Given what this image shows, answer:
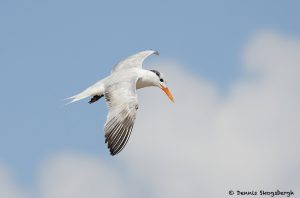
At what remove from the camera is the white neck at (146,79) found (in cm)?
1415

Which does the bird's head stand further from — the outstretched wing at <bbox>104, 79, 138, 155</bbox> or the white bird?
the outstretched wing at <bbox>104, 79, 138, 155</bbox>

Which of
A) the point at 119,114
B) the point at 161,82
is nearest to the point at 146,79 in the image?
the point at 161,82

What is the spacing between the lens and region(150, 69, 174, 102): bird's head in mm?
14689

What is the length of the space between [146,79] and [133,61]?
866mm

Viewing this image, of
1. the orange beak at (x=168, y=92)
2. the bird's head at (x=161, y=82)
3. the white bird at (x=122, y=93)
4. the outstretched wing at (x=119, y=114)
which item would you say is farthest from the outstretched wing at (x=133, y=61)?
the outstretched wing at (x=119, y=114)

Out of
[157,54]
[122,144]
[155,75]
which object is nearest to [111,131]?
[122,144]

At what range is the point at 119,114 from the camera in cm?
1194

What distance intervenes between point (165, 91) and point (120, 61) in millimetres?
1108

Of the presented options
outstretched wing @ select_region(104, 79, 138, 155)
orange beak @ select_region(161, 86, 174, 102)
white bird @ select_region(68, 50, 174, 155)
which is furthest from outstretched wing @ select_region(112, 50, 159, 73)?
outstretched wing @ select_region(104, 79, 138, 155)

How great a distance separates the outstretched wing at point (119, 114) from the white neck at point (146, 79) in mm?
1199

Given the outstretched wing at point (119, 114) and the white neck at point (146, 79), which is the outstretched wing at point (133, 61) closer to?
the white neck at point (146, 79)

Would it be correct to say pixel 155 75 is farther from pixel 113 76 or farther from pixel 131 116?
pixel 131 116

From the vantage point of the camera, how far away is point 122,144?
11336mm

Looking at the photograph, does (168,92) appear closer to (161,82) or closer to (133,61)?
(161,82)
